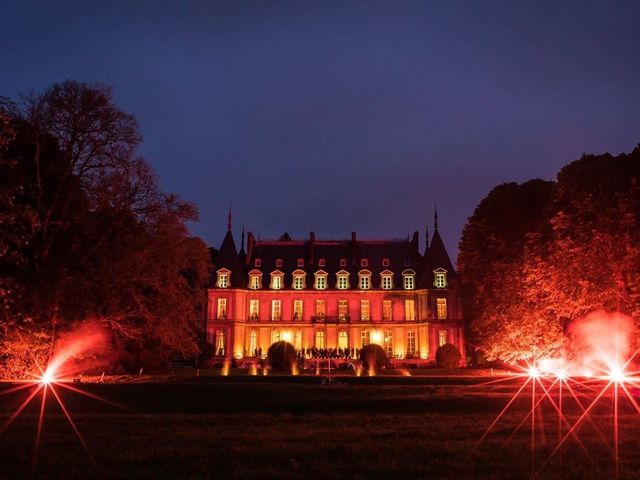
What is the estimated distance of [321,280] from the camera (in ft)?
182

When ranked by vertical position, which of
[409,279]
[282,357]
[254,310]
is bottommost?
[282,357]

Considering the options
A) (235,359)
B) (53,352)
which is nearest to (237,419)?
(53,352)

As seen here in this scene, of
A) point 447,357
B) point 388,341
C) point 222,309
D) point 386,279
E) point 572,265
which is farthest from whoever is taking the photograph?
point 386,279

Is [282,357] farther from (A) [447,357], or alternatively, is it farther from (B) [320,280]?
(B) [320,280]

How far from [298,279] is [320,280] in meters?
1.95

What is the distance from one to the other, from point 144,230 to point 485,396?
14641mm

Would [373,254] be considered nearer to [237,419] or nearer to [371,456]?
[237,419]

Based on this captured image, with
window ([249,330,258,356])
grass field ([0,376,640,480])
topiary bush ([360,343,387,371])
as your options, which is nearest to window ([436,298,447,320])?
topiary bush ([360,343,387,371])

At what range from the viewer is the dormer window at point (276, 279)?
2164 inches

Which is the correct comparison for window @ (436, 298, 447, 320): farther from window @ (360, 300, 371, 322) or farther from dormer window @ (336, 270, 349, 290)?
dormer window @ (336, 270, 349, 290)

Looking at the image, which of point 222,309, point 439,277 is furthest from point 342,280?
point 222,309

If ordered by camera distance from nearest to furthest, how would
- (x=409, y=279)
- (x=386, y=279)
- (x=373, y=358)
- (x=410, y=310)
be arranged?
(x=373, y=358) → (x=410, y=310) → (x=409, y=279) → (x=386, y=279)

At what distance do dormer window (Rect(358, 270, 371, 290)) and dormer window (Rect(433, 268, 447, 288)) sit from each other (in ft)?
19.1

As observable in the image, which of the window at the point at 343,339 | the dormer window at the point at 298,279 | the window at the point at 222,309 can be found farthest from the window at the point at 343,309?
the window at the point at 222,309
